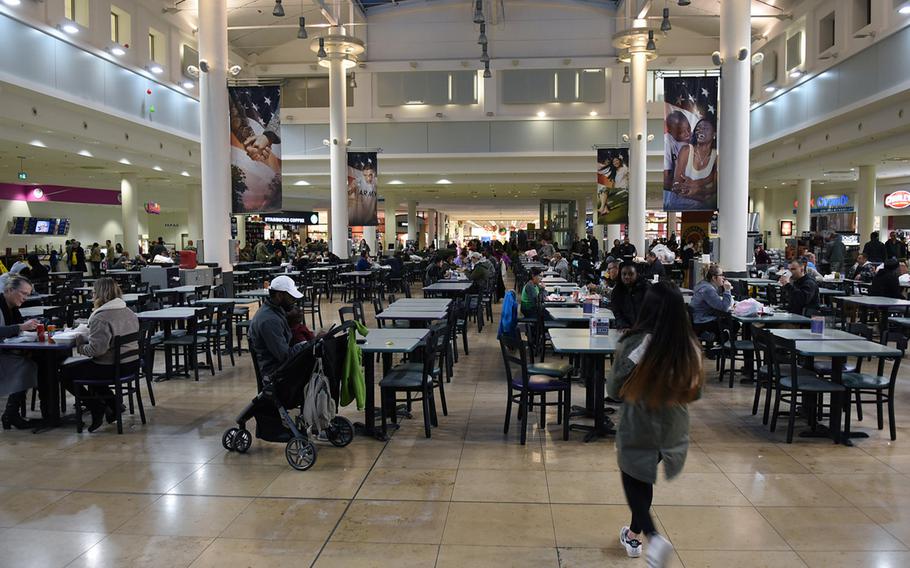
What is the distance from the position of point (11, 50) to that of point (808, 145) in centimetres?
1902

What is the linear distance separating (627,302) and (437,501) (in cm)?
335

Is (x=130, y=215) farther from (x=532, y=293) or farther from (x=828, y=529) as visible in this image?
(x=828, y=529)

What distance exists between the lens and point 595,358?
580 cm

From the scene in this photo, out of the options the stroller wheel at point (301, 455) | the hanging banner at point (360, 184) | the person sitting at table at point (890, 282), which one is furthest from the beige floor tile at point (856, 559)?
the hanging banner at point (360, 184)

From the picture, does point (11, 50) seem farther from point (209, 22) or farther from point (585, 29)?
point (585, 29)

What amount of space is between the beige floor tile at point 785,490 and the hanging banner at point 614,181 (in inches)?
665

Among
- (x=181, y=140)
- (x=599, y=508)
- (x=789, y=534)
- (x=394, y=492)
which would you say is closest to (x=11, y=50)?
(x=181, y=140)

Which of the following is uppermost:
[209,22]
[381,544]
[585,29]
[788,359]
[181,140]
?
[585,29]

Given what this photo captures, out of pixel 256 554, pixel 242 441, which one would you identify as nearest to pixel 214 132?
pixel 242 441

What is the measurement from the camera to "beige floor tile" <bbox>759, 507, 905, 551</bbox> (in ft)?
12.0

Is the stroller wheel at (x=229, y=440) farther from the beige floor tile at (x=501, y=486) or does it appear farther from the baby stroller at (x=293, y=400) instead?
the beige floor tile at (x=501, y=486)

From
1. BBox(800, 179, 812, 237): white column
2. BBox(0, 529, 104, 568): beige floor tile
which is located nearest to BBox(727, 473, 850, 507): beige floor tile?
BBox(0, 529, 104, 568): beige floor tile

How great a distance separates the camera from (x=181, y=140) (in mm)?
20312

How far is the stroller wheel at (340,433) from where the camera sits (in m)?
5.37
